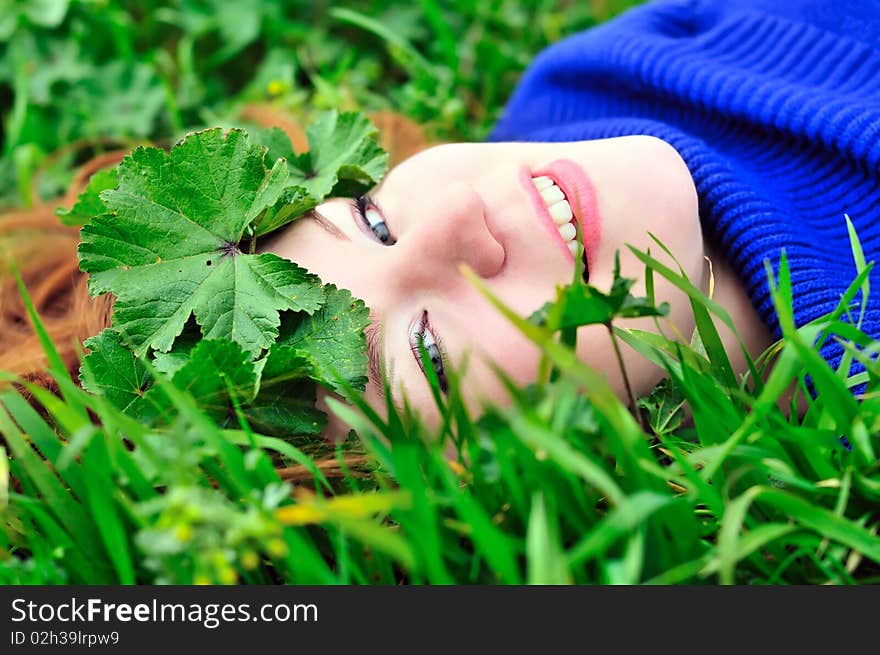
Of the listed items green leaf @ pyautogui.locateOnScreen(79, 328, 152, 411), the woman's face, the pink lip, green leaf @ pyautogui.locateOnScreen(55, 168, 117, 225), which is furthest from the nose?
green leaf @ pyautogui.locateOnScreen(55, 168, 117, 225)

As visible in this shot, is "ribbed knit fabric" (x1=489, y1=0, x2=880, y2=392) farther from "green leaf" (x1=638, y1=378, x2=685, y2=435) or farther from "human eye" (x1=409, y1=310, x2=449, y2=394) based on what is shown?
"human eye" (x1=409, y1=310, x2=449, y2=394)

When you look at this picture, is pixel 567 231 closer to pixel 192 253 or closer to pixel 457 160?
pixel 457 160

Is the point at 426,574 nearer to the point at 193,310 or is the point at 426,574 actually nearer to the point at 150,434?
the point at 150,434

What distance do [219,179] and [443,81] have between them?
1.48 m

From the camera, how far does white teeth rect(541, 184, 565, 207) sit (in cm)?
161

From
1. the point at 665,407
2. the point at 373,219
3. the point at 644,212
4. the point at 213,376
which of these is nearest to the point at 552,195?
the point at 644,212

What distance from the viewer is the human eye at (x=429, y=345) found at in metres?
1.45

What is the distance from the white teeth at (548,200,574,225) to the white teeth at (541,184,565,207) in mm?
16

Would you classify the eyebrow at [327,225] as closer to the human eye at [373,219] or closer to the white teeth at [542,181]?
the human eye at [373,219]

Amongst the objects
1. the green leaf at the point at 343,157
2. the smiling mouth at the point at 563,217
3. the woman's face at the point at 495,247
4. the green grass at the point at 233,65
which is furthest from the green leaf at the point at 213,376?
the green grass at the point at 233,65

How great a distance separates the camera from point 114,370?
4.55 ft

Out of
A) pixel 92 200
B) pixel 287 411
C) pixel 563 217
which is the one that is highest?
pixel 563 217

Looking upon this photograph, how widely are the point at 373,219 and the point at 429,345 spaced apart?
1.12 feet

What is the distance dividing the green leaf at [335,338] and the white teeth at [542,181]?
48cm
